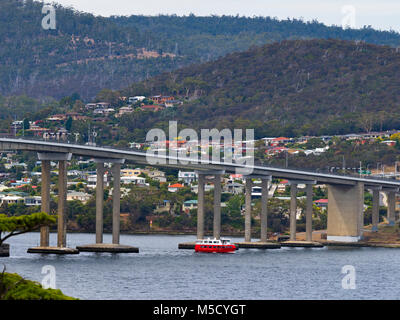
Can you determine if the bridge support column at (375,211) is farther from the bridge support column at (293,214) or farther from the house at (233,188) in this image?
the house at (233,188)

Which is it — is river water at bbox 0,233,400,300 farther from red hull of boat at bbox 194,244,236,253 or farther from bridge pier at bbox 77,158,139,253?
bridge pier at bbox 77,158,139,253

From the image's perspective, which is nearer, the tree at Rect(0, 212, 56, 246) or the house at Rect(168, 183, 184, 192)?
the tree at Rect(0, 212, 56, 246)

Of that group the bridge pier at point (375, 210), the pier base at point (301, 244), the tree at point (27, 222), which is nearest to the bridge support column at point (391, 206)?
the bridge pier at point (375, 210)

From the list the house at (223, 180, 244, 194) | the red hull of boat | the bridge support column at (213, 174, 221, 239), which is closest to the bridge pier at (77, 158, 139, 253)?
the red hull of boat

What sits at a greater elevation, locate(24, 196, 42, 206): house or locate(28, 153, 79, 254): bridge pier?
locate(28, 153, 79, 254): bridge pier

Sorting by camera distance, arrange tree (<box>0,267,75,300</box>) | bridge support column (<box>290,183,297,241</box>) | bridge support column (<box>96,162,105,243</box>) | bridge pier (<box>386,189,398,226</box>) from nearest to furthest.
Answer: tree (<box>0,267,75,300</box>)
bridge support column (<box>96,162,105,243</box>)
bridge support column (<box>290,183,297,241</box>)
bridge pier (<box>386,189,398,226</box>)
